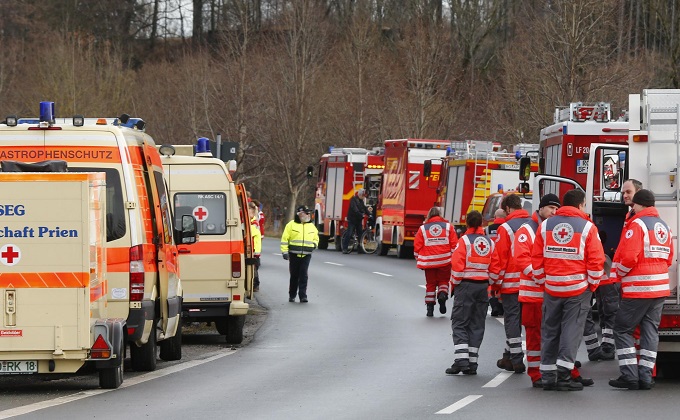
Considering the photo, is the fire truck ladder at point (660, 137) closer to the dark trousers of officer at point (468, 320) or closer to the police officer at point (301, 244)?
→ the dark trousers of officer at point (468, 320)

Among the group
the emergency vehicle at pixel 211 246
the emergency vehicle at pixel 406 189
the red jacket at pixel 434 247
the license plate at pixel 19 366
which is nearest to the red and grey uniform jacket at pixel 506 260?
the emergency vehicle at pixel 211 246

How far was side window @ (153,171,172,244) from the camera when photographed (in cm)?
1429

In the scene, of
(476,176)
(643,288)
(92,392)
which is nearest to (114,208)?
(92,392)

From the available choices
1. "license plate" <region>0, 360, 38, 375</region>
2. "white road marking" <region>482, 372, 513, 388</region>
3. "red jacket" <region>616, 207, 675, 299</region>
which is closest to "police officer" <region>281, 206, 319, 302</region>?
"white road marking" <region>482, 372, 513, 388</region>

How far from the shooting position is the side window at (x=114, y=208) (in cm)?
1302

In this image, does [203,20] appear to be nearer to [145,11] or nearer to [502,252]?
[145,11]

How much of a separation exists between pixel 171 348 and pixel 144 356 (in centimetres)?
145

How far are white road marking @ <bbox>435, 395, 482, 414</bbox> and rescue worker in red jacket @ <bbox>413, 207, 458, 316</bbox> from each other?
28.4ft

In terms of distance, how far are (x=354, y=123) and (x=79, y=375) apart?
47.6 m

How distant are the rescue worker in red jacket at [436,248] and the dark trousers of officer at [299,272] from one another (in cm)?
414

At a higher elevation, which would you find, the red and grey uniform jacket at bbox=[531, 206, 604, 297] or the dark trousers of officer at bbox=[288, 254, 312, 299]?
the red and grey uniform jacket at bbox=[531, 206, 604, 297]

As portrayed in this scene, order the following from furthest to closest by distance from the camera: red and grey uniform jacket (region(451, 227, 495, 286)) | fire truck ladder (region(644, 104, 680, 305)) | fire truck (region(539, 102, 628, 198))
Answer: fire truck (region(539, 102, 628, 198))
red and grey uniform jacket (region(451, 227, 495, 286))
fire truck ladder (region(644, 104, 680, 305))

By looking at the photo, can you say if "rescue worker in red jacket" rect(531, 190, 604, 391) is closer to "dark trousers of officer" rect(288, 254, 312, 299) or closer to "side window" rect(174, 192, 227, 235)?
"side window" rect(174, 192, 227, 235)

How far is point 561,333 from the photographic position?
12562 mm
